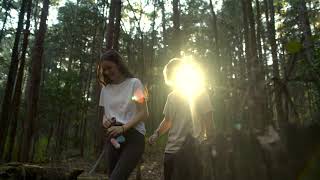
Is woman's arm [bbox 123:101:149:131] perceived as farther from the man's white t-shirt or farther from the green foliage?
the green foliage

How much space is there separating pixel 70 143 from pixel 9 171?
25322mm

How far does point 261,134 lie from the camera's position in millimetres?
2012

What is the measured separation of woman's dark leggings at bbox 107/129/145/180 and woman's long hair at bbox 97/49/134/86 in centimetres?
53

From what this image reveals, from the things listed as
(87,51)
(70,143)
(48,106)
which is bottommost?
(70,143)

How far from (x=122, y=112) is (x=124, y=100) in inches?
4.0

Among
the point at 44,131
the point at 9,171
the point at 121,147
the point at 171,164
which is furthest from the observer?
the point at 44,131

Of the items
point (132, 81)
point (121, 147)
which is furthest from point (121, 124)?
point (132, 81)

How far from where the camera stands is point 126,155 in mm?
2934

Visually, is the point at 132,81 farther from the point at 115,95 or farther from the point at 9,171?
the point at 9,171

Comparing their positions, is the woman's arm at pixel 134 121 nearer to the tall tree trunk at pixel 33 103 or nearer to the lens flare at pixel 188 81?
the lens flare at pixel 188 81

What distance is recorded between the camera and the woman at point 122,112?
295 cm

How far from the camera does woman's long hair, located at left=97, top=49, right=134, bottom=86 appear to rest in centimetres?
320

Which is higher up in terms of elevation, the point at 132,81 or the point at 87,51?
the point at 87,51

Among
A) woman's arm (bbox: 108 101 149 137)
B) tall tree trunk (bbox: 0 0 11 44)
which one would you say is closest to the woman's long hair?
woman's arm (bbox: 108 101 149 137)
